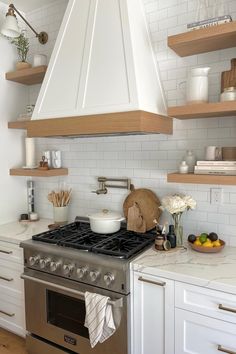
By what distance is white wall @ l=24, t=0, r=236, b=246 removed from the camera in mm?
1994

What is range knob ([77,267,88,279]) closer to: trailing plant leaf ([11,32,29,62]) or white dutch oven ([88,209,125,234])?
white dutch oven ([88,209,125,234])

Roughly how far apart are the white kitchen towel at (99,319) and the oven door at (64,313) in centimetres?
4

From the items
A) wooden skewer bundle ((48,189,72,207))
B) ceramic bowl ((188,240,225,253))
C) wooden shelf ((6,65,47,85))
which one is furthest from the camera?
wooden skewer bundle ((48,189,72,207))

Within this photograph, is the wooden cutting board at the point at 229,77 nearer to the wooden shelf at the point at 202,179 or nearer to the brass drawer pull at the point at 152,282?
the wooden shelf at the point at 202,179

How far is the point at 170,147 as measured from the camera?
2.20 meters

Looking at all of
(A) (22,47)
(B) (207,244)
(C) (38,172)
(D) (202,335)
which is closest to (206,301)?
(D) (202,335)

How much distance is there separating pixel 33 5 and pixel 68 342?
2.88 m

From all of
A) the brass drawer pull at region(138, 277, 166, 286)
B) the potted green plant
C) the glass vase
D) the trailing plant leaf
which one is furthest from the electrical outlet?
the trailing plant leaf

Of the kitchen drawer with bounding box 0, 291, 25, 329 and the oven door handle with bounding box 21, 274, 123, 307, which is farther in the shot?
→ the kitchen drawer with bounding box 0, 291, 25, 329

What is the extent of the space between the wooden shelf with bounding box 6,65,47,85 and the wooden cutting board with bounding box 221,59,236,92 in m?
1.49

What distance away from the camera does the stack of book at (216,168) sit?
68.8 inches

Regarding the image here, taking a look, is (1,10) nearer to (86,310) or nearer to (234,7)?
(234,7)

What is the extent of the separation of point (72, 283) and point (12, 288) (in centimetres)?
76

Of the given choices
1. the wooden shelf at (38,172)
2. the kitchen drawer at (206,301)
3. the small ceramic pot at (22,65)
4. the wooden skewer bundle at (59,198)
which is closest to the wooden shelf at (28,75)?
the small ceramic pot at (22,65)
